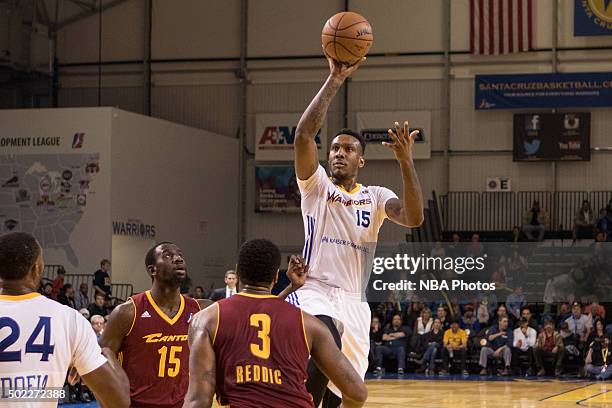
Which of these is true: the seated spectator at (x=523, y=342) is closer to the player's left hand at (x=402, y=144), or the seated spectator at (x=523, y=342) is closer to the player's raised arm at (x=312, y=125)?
the player's left hand at (x=402, y=144)

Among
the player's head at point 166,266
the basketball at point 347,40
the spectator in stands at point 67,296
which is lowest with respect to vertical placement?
the spectator in stands at point 67,296

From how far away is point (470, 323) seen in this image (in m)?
21.7

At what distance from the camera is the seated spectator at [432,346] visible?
2148 cm

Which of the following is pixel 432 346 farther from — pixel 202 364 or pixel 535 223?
pixel 202 364

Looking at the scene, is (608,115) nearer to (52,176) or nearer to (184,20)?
(184,20)

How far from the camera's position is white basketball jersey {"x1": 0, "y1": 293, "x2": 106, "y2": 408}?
4387 mm

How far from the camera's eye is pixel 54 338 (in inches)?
174

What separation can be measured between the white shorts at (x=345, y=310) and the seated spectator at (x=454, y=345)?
15.0 m

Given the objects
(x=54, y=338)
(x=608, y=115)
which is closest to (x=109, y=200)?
(x=608, y=115)

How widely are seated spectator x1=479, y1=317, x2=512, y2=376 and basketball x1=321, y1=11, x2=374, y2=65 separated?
15.1 metres

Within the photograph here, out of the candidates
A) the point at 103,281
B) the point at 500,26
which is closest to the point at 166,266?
the point at 103,281

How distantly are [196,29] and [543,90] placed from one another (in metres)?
10.0

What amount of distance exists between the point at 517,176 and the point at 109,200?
1099cm

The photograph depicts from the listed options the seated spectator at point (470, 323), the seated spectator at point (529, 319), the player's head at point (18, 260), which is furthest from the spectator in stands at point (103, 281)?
the player's head at point (18, 260)
